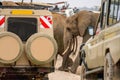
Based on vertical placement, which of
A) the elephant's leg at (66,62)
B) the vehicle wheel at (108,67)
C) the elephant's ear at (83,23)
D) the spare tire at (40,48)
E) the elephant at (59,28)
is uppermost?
the vehicle wheel at (108,67)

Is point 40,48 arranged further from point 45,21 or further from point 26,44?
point 45,21

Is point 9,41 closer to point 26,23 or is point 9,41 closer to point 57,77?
point 26,23

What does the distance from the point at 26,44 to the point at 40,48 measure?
38cm

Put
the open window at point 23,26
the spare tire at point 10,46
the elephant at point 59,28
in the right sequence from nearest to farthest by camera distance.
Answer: the spare tire at point 10,46 < the open window at point 23,26 < the elephant at point 59,28

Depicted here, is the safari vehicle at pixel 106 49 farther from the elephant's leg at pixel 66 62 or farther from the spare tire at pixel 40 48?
the elephant's leg at pixel 66 62

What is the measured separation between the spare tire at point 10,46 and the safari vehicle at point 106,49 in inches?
63.8

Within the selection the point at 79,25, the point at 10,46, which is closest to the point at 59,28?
the point at 79,25

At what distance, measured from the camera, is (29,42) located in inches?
591

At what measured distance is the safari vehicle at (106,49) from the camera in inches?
439

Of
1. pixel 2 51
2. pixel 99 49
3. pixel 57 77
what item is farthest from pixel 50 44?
pixel 57 77

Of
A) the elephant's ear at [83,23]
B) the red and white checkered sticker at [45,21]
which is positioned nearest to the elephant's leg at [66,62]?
the elephant's ear at [83,23]

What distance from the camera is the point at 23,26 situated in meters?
16.5

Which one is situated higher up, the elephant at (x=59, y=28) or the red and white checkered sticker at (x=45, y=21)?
the red and white checkered sticker at (x=45, y=21)

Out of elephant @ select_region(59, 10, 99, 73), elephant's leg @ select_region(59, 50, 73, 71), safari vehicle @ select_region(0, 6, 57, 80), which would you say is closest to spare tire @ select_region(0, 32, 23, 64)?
safari vehicle @ select_region(0, 6, 57, 80)
